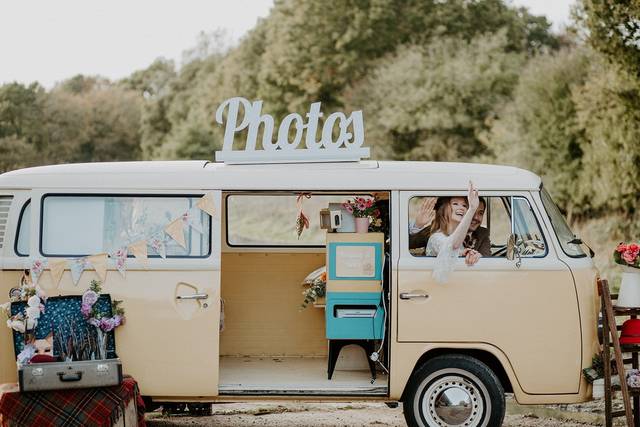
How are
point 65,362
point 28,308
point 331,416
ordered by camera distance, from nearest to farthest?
1. point 65,362
2. point 28,308
3. point 331,416

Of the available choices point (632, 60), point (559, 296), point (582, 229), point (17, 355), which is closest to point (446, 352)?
point (559, 296)

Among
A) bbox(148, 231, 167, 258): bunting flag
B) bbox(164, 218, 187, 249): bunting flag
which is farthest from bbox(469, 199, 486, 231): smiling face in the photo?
bbox(148, 231, 167, 258): bunting flag

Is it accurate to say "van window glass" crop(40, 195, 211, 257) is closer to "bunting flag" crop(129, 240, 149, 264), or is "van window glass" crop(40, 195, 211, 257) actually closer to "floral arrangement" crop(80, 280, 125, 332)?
"bunting flag" crop(129, 240, 149, 264)

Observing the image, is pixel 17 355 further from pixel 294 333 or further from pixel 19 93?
pixel 19 93

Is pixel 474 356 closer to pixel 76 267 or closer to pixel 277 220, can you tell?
pixel 76 267

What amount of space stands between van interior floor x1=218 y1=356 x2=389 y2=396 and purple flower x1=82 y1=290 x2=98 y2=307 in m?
1.24

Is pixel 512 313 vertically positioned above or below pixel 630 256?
below

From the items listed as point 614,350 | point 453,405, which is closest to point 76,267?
point 453,405

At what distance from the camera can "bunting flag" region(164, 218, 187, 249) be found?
808cm

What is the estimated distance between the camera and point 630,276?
8.31 m

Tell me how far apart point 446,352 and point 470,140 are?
2923cm

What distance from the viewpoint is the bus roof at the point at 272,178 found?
811 centimetres

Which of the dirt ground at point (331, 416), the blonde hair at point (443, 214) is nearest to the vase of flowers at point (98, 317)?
the dirt ground at point (331, 416)

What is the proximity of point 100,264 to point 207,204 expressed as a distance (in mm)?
973
